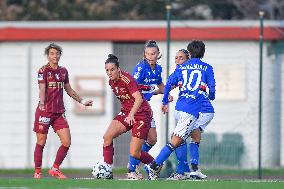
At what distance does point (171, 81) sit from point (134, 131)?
870 mm

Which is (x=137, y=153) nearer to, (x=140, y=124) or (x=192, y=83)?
(x=140, y=124)

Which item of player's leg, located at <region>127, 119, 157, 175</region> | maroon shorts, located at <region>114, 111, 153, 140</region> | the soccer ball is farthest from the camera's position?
player's leg, located at <region>127, 119, 157, 175</region>

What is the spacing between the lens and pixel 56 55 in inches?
721

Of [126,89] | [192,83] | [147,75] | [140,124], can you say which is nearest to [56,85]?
[147,75]

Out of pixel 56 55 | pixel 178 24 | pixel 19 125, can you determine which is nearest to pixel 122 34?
pixel 178 24

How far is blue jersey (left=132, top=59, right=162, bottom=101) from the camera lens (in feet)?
60.2

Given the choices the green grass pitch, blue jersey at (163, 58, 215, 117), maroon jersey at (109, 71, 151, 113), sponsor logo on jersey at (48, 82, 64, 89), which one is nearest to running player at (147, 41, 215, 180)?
blue jersey at (163, 58, 215, 117)

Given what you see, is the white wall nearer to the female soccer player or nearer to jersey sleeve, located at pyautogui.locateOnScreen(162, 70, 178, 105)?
the female soccer player

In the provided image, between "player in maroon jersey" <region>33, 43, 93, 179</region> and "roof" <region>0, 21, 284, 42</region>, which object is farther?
Answer: "roof" <region>0, 21, 284, 42</region>

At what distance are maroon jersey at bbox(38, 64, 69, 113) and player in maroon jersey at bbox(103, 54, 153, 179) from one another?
128cm

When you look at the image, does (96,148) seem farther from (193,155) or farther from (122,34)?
(193,155)

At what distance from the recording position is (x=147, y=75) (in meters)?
18.4

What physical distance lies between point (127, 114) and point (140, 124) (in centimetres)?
23

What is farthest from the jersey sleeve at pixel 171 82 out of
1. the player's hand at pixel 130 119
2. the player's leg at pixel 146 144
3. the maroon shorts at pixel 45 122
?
the maroon shorts at pixel 45 122
